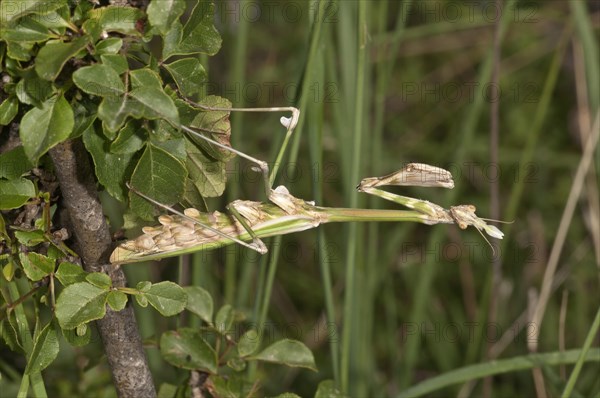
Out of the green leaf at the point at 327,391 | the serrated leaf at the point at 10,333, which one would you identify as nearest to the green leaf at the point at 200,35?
the serrated leaf at the point at 10,333

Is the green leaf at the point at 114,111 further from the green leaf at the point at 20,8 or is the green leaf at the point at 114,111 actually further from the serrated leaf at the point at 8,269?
the serrated leaf at the point at 8,269

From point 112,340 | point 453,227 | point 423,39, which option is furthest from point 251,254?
point 423,39

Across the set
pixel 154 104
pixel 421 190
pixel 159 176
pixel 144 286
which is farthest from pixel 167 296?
pixel 421 190

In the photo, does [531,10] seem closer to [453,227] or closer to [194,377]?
[453,227]

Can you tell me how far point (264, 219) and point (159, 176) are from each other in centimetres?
18

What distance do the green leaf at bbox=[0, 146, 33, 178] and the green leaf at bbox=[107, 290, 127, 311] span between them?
0.52 feet

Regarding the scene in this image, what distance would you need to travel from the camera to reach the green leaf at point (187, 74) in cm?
82

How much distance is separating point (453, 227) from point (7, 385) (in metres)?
1.53

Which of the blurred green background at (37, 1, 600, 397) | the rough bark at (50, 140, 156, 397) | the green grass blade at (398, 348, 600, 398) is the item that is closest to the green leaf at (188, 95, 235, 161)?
the rough bark at (50, 140, 156, 397)

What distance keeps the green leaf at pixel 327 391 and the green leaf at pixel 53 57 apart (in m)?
0.58

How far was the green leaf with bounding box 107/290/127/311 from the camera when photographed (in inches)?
33.2

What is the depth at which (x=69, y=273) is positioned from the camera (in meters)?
0.86

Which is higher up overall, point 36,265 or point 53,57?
point 53,57

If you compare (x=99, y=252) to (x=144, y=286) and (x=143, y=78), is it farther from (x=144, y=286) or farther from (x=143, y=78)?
(x=143, y=78)
